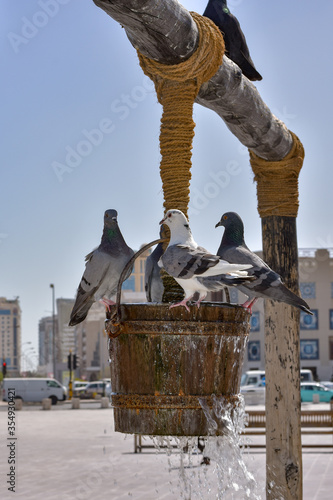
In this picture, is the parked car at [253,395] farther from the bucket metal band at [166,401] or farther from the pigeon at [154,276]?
the bucket metal band at [166,401]

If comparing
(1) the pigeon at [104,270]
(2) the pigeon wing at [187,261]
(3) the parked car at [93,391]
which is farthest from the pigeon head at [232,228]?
(3) the parked car at [93,391]

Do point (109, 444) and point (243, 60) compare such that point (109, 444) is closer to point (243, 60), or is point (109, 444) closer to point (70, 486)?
point (70, 486)

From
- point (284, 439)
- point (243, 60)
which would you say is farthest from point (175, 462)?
point (243, 60)

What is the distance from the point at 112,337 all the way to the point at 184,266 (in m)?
0.39

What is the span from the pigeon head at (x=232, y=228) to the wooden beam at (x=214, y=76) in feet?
2.48

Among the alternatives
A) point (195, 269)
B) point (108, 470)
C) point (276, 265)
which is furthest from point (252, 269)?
point (108, 470)

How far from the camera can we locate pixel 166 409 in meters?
2.79

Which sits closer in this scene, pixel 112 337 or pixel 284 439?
pixel 112 337

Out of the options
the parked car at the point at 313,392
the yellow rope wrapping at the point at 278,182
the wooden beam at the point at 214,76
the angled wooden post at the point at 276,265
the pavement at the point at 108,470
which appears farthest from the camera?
the parked car at the point at 313,392

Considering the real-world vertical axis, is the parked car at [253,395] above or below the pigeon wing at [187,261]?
below

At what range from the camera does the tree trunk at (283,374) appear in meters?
5.05

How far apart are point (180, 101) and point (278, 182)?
76.1 inches

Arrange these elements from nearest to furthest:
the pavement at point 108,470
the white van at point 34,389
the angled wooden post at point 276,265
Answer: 1. the angled wooden post at point 276,265
2. the pavement at point 108,470
3. the white van at point 34,389

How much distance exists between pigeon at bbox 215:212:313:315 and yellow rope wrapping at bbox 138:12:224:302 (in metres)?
0.24
